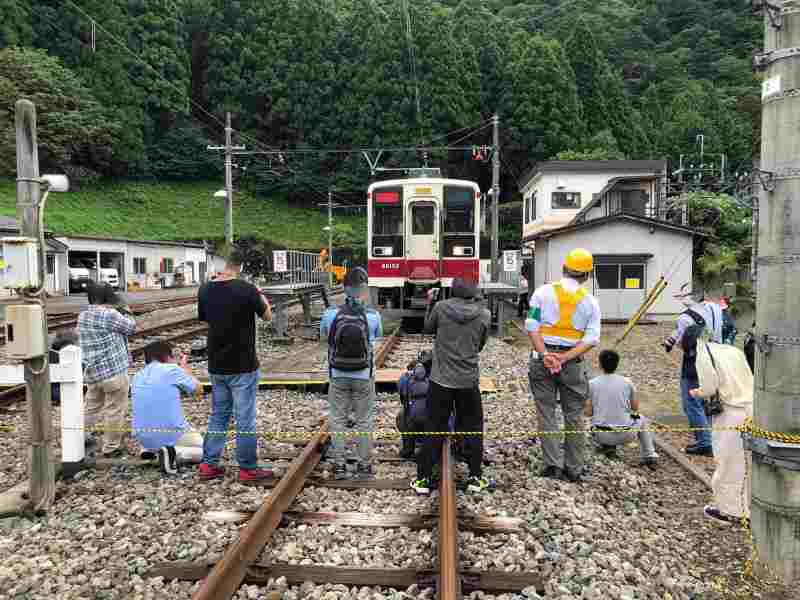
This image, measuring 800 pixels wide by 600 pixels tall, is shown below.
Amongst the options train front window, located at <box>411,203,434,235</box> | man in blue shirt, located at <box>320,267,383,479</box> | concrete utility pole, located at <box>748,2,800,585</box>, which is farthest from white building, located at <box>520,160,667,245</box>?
concrete utility pole, located at <box>748,2,800,585</box>

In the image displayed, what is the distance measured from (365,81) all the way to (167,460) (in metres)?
55.5

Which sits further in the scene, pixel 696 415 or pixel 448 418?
pixel 696 415

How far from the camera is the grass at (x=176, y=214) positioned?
46.3m

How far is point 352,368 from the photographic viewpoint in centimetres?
490

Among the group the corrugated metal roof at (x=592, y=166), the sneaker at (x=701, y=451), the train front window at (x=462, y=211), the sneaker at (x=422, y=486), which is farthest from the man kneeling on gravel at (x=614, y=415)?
the corrugated metal roof at (x=592, y=166)

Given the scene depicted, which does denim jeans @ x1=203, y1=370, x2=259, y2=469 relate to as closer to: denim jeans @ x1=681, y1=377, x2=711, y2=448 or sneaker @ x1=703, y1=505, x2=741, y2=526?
sneaker @ x1=703, y1=505, x2=741, y2=526

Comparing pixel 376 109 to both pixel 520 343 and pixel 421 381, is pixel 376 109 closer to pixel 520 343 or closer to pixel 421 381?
pixel 520 343

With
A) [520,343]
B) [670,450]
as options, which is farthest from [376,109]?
[670,450]

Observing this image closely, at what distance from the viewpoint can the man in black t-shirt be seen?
4719 millimetres

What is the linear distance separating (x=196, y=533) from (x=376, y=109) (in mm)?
54967

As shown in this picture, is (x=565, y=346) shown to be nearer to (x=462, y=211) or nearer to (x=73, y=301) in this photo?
(x=462, y=211)

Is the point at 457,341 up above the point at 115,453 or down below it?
above

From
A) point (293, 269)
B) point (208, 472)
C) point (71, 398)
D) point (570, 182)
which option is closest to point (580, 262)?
point (208, 472)

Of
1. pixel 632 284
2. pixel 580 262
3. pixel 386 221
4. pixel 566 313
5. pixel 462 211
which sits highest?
pixel 462 211
